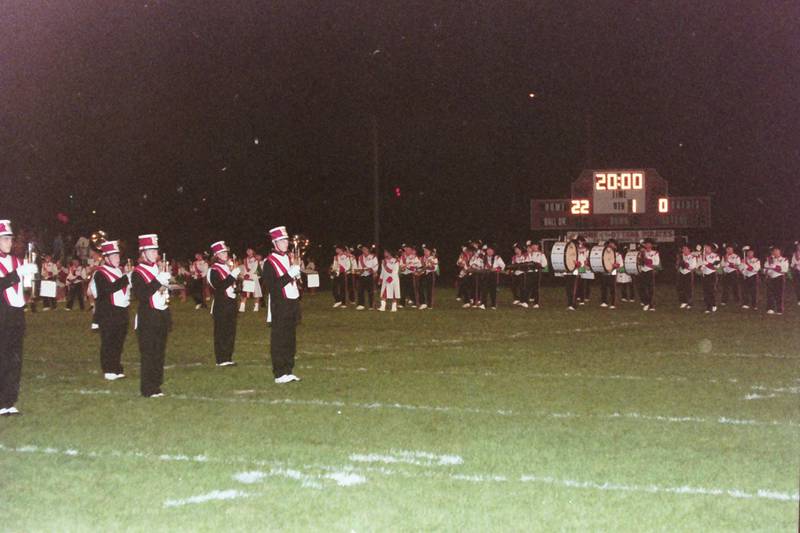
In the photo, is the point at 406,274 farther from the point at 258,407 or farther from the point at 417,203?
the point at 417,203

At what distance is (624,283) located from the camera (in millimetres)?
35844

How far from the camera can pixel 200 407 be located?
12.6 metres

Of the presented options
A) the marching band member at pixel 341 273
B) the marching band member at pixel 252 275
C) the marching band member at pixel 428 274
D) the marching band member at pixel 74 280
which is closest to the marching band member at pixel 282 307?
the marching band member at pixel 252 275

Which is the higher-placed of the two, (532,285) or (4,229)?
(4,229)

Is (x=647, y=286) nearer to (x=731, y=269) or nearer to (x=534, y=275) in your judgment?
(x=731, y=269)

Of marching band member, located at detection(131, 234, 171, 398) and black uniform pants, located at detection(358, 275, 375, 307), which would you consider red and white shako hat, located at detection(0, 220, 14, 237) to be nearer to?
marching band member, located at detection(131, 234, 171, 398)

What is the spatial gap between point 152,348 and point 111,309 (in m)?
2.56

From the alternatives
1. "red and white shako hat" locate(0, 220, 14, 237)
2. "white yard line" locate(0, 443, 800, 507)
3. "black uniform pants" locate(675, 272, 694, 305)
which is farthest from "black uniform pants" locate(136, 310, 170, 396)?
"black uniform pants" locate(675, 272, 694, 305)

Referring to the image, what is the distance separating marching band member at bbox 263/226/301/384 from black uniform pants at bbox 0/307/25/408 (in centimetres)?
345

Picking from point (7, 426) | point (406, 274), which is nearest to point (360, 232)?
point (406, 274)

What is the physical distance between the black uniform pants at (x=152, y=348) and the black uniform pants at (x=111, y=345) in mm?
1708

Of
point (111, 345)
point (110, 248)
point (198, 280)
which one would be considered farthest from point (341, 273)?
point (111, 345)

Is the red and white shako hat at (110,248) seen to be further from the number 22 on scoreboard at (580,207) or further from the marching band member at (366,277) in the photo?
the number 22 on scoreboard at (580,207)

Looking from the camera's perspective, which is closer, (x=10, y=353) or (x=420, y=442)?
(x=420, y=442)
